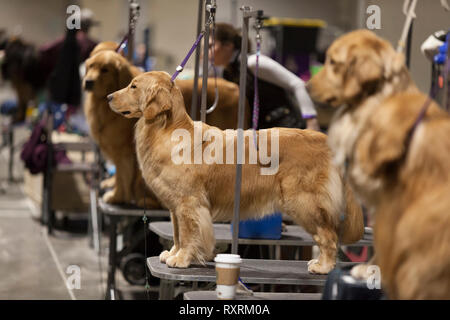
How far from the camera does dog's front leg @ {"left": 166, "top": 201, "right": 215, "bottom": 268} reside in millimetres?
2707

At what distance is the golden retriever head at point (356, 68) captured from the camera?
1.77 metres

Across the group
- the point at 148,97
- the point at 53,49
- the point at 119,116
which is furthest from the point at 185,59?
the point at 53,49

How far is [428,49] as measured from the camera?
3152 mm

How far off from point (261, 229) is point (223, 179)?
1.88ft

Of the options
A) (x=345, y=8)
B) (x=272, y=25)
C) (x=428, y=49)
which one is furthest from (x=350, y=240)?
(x=345, y=8)

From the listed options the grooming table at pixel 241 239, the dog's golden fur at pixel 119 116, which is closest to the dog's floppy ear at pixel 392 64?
the grooming table at pixel 241 239

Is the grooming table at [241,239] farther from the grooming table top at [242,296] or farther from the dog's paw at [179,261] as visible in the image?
the grooming table top at [242,296]

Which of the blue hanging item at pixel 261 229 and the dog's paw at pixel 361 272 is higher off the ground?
the dog's paw at pixel 361 272

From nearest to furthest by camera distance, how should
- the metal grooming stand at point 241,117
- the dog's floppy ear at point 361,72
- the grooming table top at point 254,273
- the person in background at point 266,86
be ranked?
the dog's floppy ear at point 361,72 → the metal grooming stand at point 241,117 → the grooming table top at point 254,273 → the person in background at point 266,86

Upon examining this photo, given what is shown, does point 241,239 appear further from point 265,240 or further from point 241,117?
point 241,117

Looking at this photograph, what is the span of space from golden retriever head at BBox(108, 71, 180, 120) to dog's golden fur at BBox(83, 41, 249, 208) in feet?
1.70

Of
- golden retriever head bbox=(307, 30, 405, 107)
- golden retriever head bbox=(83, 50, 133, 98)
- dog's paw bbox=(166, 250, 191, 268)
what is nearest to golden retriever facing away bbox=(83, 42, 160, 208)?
golden retriever head bbox=(83, 50, 133, 98)

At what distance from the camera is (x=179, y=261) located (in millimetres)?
2740

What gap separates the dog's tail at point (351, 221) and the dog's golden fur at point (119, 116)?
0.81m
